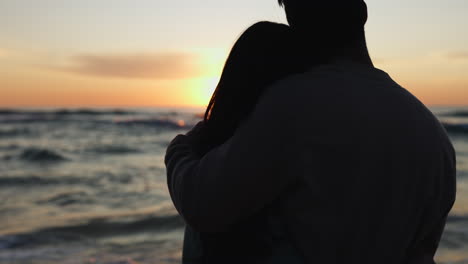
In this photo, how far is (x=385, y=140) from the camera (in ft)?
3.73

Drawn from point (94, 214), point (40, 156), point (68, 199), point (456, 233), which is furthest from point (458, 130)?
point (94, 214)

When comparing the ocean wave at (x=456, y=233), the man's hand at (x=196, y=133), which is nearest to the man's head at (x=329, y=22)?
the man's hand at (x=196, y=133)

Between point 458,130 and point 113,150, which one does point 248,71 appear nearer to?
point 113,150

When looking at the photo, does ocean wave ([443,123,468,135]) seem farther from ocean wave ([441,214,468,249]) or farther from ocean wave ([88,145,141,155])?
ocean wave ([441,214,468,249])

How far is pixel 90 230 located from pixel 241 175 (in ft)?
15.5

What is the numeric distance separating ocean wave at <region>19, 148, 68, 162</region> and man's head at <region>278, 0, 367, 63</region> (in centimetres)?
1112

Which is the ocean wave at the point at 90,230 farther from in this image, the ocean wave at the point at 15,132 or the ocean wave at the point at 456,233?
the ocean wave at the point at 15,132

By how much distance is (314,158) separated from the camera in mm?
1121

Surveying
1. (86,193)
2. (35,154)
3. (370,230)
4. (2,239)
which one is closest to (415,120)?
(370,230)

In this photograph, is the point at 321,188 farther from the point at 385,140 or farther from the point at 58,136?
the point at 58,136

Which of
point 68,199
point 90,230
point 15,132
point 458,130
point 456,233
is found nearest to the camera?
point 456,233

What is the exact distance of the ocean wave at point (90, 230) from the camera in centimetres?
490

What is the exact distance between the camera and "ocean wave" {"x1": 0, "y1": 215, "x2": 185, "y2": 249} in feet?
16.1

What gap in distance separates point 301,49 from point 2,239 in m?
4.68
